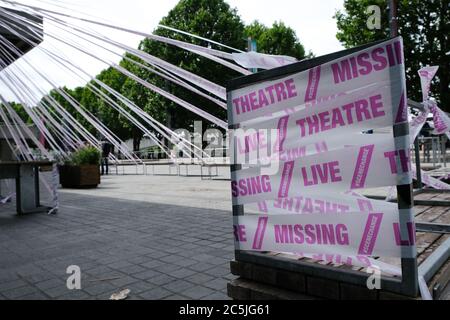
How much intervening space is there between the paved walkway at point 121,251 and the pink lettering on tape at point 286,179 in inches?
46.0

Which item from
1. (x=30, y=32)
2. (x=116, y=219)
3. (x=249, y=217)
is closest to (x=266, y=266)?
(x=249, y=217)

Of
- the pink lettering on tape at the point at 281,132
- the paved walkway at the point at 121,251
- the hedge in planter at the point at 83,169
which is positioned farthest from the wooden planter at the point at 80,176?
the pink lettering on tape at the point at 281,132

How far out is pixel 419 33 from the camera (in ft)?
70.4

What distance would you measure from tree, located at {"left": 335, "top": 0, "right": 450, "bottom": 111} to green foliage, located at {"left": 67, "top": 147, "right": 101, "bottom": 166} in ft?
55.6

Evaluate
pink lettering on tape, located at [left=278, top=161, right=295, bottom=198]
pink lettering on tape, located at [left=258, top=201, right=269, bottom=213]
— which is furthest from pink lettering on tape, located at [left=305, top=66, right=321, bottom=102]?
pink lettering on tape, located at [left=258, top=201, right=269, bottom=213]

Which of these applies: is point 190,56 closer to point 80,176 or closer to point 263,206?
point 80,176

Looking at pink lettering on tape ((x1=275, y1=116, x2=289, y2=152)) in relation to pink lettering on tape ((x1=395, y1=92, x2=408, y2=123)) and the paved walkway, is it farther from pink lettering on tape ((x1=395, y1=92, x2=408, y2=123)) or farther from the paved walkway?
the paved walkway

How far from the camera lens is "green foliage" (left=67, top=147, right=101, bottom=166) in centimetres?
1252

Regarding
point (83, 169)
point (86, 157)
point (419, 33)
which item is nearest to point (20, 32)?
point (86, 157)

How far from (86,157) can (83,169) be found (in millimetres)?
445
